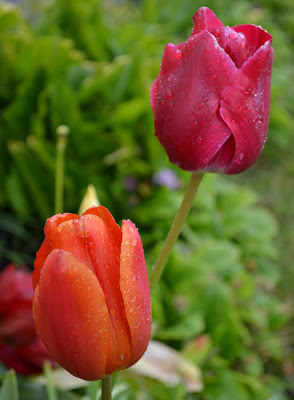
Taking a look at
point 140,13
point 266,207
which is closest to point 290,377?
point 266,207

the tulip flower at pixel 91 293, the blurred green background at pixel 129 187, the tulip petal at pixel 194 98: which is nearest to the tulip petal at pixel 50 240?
the tulip flower at pixel 91 293

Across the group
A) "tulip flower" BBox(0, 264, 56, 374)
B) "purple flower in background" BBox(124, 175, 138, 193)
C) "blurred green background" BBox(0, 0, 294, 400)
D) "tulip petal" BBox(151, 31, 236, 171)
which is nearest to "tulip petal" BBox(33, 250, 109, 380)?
"tulip petal" BBox(151, 31, 236, 171)

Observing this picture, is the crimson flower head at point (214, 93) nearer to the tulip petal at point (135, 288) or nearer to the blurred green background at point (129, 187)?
the tulip petal at point (135, 288)

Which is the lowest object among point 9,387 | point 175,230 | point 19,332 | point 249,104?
point 19,332

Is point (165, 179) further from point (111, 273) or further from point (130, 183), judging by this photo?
point (111, 273)

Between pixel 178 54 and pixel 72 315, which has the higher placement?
pixel 178 54

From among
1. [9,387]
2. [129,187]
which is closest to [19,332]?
[9,387]
